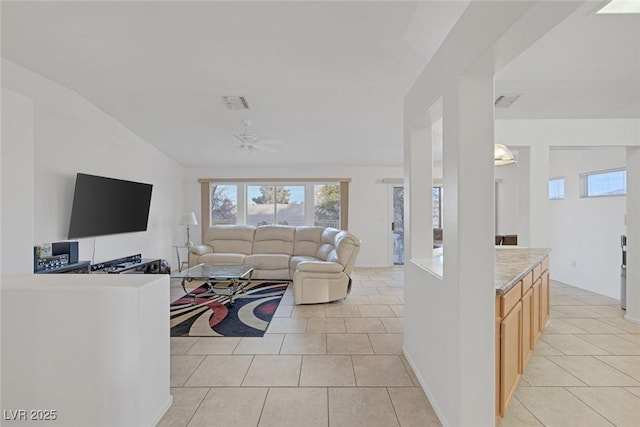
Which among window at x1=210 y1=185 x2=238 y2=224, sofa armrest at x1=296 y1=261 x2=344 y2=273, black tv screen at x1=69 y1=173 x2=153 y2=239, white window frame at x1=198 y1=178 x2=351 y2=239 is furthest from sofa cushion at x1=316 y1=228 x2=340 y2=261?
black tv screen at x1=69 y1=173 x2=153 y2=239

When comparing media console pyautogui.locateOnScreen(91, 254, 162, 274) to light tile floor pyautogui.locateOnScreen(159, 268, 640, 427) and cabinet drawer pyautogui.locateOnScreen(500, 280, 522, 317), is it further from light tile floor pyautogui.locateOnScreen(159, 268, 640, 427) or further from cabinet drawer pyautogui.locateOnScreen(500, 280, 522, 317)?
cabinet drawer pyautogui.locateOnScreen(500, 280, 522, 317)

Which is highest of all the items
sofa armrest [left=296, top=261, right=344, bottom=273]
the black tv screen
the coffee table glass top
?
the black tv screen

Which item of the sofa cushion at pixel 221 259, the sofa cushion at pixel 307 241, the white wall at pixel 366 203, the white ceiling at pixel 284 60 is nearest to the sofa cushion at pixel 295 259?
the sofa cushion at pixel 307 241

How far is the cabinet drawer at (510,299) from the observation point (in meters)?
1.85

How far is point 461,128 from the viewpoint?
1714 mm

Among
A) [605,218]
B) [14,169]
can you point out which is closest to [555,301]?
[605,218]

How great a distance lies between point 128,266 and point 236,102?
9.19ft

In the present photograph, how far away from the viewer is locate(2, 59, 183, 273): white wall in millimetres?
3467

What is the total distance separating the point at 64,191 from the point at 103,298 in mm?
3103

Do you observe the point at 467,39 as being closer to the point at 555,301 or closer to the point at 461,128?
the point at 461,128

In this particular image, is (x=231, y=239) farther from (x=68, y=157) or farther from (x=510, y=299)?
(x=510, y=299)

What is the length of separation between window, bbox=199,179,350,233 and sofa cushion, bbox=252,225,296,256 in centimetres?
78

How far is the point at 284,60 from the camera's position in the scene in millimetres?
3221

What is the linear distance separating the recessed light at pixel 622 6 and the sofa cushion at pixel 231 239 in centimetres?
575
